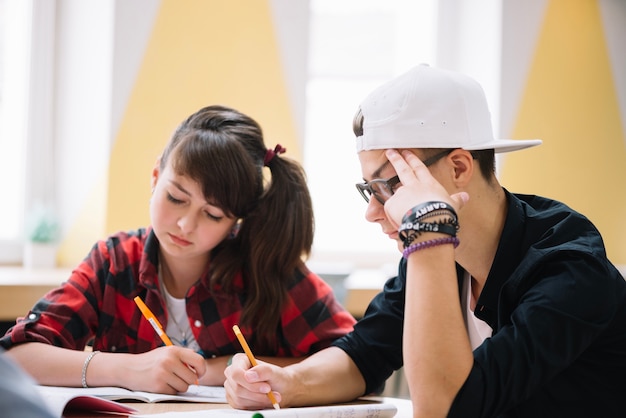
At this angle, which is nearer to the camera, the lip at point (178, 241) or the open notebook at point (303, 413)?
the open notebook at point (303, 413)

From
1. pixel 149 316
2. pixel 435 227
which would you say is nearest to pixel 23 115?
pixel 149 316

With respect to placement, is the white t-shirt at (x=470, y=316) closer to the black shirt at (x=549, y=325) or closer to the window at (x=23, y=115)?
the black shirt at (x=549, y=325)

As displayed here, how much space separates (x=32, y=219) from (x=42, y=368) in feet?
5.75

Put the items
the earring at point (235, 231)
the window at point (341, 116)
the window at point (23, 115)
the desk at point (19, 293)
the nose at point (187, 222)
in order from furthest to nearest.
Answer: the window at point (341, 116) < the window at point (23, 115) < the desk at point (19, 293) < the earring at point (235, 231) < the nose at point (187, 222)

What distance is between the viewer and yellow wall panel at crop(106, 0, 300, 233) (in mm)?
3188

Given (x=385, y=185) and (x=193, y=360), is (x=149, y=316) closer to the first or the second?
(x=193, y=360)

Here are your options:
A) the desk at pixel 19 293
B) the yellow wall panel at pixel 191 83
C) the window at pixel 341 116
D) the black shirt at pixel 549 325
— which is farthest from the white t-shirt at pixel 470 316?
the window at pixel 341 116

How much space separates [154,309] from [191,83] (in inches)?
62.6

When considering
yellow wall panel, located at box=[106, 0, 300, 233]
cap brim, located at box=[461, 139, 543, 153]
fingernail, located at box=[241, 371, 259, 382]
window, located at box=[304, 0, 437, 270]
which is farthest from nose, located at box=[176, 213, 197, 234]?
window, located at box=[304, 0, 437, 270]

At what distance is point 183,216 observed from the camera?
1755 millimetres

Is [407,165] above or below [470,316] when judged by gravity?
above

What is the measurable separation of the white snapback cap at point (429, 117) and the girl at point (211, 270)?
49 centimetres

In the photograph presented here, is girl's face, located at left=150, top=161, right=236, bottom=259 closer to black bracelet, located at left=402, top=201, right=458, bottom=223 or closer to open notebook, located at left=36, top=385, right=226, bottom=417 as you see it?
open notebook, located at left=36, top=385, right=226, bottom=417

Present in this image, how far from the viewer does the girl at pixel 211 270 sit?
176 centimetres
